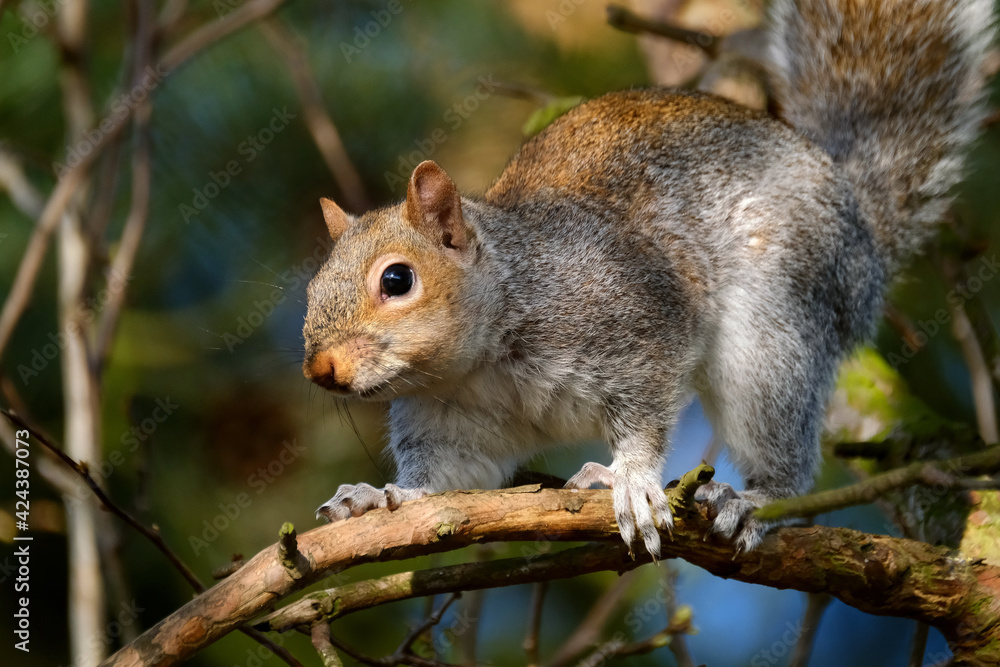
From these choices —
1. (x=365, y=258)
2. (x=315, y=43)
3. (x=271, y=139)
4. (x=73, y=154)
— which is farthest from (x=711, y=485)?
(x=315, y=43)

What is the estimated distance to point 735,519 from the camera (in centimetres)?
196

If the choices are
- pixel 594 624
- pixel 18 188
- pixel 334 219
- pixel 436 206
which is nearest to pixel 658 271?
pixel 436 206

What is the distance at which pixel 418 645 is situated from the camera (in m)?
2.28

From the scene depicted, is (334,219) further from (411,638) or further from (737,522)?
(737,522)

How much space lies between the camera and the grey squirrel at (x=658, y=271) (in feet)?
6.53

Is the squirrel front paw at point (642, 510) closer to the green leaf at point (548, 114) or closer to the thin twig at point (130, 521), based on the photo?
the thin twig at point (130, 521)

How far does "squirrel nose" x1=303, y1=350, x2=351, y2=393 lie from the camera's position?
71.0 inches

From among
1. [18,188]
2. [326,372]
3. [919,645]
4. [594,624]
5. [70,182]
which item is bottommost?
[919,645]

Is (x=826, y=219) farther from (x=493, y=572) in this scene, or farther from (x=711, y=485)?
(x=493, y=572)

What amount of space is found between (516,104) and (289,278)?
5.23ft

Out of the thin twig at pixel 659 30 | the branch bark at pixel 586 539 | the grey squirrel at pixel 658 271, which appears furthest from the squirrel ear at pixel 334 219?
the thin twig at pixel 659 30

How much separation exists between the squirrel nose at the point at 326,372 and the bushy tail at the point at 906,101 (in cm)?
166

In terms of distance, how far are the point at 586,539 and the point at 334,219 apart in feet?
3.32

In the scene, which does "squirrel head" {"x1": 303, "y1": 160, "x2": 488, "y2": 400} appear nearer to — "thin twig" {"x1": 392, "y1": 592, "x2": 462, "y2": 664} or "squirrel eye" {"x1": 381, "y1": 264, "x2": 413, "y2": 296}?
"squirrel eye" {"x1": 381, "y1": 264, "x2": 413, "y2": 296}
